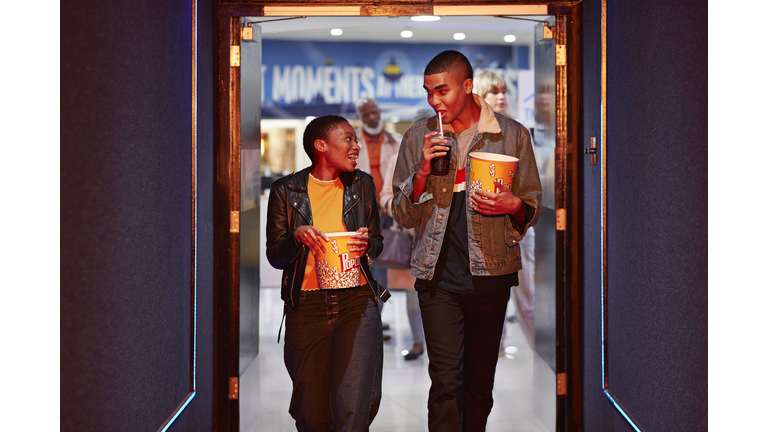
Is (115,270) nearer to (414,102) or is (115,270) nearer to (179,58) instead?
(179,58)

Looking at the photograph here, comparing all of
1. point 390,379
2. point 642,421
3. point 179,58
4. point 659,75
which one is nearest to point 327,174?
point 179,58

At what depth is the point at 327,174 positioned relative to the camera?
2547 mm

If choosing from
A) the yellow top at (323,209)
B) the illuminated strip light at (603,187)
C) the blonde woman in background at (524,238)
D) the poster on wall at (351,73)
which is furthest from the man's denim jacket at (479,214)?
the poster on wall at (351,73)

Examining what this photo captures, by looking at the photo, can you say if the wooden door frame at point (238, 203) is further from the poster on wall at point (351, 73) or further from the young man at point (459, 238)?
the poster on wall at point (351, 73)

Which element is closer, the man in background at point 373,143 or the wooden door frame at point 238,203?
the wooden door frame at point 238,203

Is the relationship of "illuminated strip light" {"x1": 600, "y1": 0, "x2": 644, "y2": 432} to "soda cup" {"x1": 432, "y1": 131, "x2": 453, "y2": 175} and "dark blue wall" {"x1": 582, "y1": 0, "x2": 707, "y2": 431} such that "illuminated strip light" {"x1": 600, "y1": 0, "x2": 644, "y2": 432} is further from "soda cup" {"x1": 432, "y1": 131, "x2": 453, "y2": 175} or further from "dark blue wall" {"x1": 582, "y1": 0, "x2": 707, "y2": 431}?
"soda cup" {"x1": 432, "y1": 131, "x2": 453, "y2": 175}

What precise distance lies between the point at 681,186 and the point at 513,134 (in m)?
0.68

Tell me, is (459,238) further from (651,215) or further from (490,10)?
(490,10)

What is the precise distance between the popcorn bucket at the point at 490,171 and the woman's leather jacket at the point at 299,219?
0.52 metres

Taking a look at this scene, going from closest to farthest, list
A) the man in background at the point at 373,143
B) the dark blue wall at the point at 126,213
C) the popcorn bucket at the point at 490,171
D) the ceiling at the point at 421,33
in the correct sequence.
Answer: the dark blue wall at the point at 126,213
the popcorn bucket at the point at 490,171
the man in background at the point at 373,143
the ceiling at the point at 421,33

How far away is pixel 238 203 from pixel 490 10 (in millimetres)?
1507

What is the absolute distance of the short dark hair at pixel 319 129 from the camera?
8.16ft

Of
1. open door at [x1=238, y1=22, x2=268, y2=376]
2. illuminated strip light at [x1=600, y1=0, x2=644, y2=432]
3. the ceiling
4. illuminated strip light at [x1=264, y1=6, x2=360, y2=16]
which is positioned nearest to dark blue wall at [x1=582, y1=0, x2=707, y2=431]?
illuminated strip light at [x1=600, y1=0, x2=644, y2=432]

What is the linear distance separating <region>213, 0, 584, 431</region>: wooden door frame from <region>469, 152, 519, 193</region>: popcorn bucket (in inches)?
38.6
